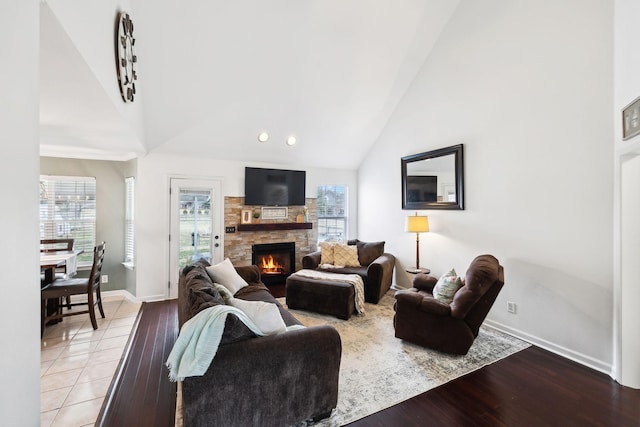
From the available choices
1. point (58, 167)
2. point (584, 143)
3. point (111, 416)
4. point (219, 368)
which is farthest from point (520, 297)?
point (58, 167)

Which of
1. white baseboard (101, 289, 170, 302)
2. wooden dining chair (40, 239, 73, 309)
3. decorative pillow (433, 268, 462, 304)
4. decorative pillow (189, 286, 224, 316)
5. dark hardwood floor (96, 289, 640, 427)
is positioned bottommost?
dark hardwood floor (96, 289, 640, 427)

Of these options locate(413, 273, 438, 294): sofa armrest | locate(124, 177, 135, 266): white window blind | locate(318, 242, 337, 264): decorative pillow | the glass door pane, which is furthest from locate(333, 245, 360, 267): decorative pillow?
locate(124, 177, 135, 266): white window blind

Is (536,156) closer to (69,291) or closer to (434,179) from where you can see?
(434,179)

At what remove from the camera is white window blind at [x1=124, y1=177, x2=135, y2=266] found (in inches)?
186

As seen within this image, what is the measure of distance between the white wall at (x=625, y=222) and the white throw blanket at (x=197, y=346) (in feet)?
10.8

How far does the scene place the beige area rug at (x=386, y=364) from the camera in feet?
7.39

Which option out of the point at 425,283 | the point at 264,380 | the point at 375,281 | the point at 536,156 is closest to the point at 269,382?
the point at 264,380

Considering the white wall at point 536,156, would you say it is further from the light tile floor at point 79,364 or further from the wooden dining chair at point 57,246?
the wooden dining chair at point 57,246

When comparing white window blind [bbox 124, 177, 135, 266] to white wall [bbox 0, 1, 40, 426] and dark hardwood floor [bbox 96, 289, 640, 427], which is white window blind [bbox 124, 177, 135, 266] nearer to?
dark hardwood floor [bbox 96, 289, 640, 427]

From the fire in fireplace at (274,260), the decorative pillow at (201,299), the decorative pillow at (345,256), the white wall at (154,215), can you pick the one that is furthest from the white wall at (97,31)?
the decorative pillow at (345,256)

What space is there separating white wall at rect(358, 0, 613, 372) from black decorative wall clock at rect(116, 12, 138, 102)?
4.01m

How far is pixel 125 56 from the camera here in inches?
105

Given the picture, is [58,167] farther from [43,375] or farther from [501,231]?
[501,231]

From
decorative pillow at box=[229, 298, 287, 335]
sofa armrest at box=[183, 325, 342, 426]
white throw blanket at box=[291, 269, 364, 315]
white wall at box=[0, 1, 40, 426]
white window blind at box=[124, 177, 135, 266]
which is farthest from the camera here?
white window blind at box=[124, 177, 135, 266]
